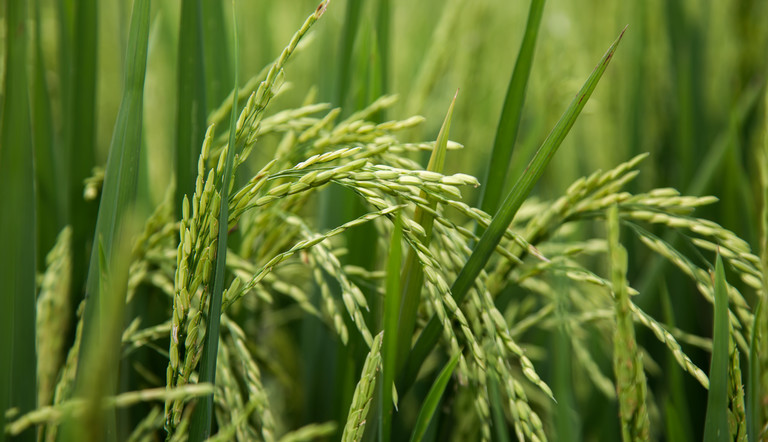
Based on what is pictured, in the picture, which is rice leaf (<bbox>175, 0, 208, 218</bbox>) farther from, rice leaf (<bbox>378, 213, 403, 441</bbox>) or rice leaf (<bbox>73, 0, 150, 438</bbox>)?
rice leaf (<bbox>378, 213, 403, 441</bbox>)

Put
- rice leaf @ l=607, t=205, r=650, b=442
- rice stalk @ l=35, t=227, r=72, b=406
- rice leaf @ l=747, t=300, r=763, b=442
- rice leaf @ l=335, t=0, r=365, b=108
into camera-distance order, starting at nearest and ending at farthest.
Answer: rice leaf @ l=607, t=205, r=650, b=442 < rice leaf @ l=747, t=300, r=763, b=442 < rice stalk @ l=35, t=227, r=72, b=406 < rice leaf @ l=335, t=0, r=365, b=108

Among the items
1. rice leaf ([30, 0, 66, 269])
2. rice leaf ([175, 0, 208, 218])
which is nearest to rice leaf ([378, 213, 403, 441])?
rice leaf ([175, 0, 208, 218])

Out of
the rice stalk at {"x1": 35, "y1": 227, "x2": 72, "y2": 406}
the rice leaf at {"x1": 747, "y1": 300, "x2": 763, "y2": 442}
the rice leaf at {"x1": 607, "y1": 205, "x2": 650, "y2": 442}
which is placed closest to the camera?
the rice leaf at {"x1": 607, "y1": 205, "x2": 650, "y2": 442}

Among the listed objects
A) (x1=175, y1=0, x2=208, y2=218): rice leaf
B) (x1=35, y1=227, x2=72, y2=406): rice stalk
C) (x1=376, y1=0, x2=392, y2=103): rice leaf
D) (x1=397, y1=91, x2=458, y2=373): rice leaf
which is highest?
(x1=376, y1=0, x2=392, y2=103): rice leaf

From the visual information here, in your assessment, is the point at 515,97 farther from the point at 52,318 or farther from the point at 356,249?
the point at 52,318

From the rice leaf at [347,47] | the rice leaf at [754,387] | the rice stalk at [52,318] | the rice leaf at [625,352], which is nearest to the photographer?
the rice leaf at [625,352]

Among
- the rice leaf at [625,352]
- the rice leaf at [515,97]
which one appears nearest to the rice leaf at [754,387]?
the rice leaf at [625,352]

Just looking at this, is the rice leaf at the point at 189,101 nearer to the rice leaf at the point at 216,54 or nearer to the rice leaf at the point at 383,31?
the rice leaf at the point at 216,54
